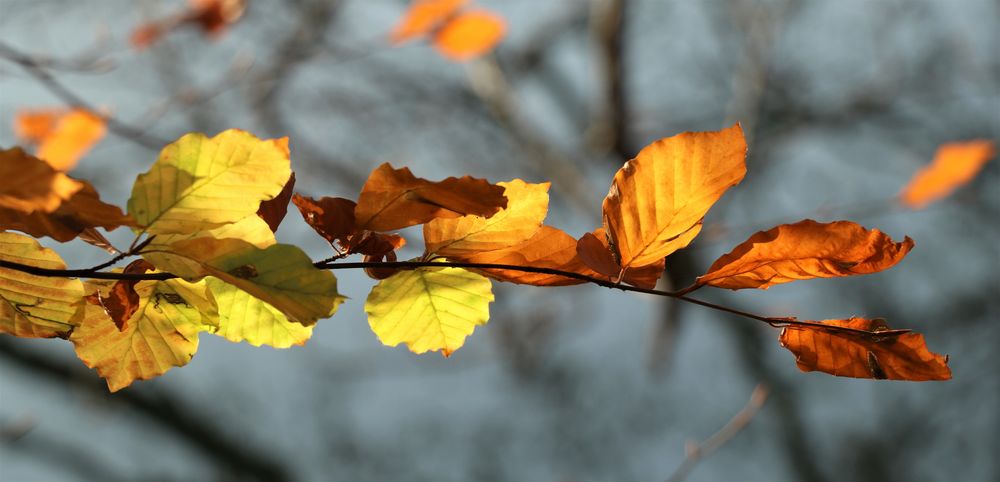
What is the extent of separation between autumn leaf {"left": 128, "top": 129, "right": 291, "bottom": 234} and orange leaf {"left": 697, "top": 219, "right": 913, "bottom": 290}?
120 millimetres

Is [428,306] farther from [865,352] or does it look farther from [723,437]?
[723,437]

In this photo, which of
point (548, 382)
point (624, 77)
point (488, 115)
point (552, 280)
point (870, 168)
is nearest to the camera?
point (552, 280)

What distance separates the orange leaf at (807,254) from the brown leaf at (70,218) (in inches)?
6.0

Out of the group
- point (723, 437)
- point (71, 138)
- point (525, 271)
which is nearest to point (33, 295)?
point (525, 271)

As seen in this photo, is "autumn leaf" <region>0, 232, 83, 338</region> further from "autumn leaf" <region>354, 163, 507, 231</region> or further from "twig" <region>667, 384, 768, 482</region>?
"twig" <region>667, 384, 768, 482</region>

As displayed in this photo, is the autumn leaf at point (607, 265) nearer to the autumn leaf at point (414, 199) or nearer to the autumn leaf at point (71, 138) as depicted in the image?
the autumn leaf at point (414, 199)

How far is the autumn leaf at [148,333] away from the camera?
0.22m

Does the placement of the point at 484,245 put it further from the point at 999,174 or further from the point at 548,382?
the point at 999,174

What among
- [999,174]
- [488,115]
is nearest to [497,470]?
[488,115]

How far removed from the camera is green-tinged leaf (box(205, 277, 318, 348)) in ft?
0.77

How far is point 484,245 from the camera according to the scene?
0.22 m

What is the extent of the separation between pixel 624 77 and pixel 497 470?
2.26 metres

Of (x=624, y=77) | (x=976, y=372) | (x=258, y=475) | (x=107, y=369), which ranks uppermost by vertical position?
(x=976, y=372)

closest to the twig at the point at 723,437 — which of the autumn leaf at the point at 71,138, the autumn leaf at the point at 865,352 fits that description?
the autumn leaf at the point at 865,352
